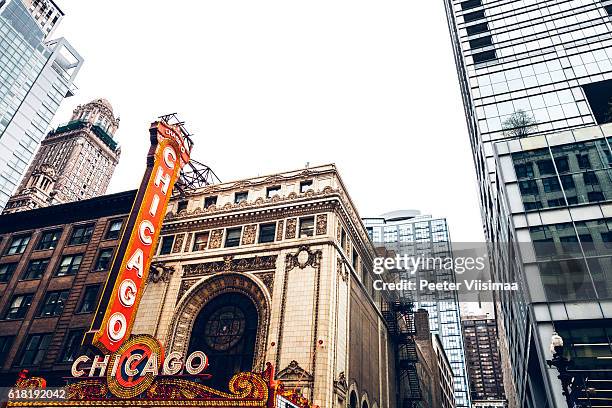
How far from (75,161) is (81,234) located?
11069cm

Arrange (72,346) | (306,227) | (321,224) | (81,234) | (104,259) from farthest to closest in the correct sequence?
(81,234) < (104,259) < (72,346) < (306,227) < (321,224)

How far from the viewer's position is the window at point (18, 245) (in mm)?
39250

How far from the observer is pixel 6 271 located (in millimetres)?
38312

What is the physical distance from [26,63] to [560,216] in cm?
10986

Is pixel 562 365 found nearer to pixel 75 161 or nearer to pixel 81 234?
pixel 81 234

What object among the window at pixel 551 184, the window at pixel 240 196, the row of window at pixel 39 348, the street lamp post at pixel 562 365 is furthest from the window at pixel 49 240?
the window at pixel 551 184

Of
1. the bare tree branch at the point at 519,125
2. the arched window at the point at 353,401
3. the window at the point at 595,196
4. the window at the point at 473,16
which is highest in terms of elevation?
the window at the point at 473,16

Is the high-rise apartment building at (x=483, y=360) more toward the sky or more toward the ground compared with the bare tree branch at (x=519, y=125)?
more toward the sky

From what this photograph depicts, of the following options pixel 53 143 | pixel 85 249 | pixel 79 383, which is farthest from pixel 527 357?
pixel 53 143

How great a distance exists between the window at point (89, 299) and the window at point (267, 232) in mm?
14384

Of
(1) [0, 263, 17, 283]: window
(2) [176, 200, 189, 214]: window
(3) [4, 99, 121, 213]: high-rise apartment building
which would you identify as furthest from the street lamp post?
(3) [4, 99, 121, 213]: high-rise apartment building

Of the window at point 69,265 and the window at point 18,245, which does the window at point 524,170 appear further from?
the window at point 18,245

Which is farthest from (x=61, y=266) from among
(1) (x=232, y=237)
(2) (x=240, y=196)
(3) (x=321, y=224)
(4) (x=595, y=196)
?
(4) (x=595, y=196)

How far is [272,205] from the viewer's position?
101ft
